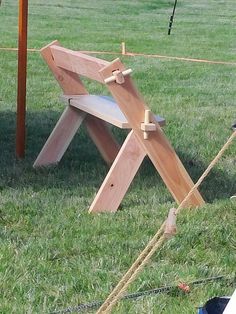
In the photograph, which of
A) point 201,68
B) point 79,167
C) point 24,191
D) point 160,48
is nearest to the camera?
point 24,191

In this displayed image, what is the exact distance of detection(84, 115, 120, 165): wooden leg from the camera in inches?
241

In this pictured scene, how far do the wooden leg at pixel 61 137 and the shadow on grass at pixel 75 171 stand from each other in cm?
9

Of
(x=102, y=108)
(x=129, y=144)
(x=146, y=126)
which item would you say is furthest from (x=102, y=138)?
(x=146, y=126)

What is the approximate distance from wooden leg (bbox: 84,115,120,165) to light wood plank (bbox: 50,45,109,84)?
0.46 meters

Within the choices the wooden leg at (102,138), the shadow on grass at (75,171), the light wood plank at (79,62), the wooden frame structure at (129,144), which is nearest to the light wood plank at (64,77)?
the light wood plank at (79,62)

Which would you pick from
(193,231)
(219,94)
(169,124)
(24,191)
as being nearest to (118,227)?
(193,231)

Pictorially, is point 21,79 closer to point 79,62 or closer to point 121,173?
point 79,62

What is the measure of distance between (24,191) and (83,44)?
411 inches

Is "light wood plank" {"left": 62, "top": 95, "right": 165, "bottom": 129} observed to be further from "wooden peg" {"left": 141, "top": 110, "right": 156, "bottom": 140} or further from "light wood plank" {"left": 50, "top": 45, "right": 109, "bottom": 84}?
"light wood plank" {"left": 50, "top": 45, "right": 109, "bottom": 84}

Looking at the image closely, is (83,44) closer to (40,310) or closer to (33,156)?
(33,156)

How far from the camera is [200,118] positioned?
27.5ft

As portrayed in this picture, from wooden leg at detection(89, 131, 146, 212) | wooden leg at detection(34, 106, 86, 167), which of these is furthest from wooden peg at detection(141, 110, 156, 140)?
wooden leg at detection(34, 106, 86, 167)

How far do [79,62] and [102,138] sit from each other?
2.53 feet

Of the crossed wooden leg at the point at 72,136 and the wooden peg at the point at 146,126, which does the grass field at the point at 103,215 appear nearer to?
the crossed wooden leg at the point at 72,136
